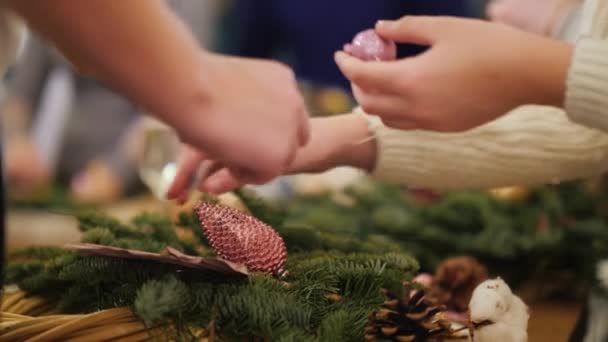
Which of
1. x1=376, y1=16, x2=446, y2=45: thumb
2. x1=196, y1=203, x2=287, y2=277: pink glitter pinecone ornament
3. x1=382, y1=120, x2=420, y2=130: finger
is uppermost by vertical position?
x1=376, y1=16, x2=446, y2=45: thumb

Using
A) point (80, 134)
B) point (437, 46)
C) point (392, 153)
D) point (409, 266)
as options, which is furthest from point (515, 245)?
point (80, 134)

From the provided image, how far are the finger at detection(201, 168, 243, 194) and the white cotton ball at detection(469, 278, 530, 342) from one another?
20 cm

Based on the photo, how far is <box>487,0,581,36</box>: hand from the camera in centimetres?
84

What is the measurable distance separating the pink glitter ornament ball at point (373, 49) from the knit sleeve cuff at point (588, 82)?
0.41ft

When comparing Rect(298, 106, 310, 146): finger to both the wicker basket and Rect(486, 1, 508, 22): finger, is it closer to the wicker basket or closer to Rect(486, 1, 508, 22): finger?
the wicker basket

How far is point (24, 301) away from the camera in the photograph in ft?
2.02

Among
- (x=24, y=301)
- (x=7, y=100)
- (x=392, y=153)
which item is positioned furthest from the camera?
(x=7, y=100)

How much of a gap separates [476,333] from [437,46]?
220 mm

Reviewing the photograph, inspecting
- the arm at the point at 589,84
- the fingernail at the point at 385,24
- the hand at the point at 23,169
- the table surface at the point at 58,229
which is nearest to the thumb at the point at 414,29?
the fingernail at the point at 385,24

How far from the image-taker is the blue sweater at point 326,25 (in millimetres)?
684

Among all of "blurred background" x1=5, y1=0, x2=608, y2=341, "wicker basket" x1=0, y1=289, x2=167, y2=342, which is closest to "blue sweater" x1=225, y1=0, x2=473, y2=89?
"blurred background" x1=5, y1=0, x2=608, y2=341

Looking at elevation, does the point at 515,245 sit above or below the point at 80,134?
below

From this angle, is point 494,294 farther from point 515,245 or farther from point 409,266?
point 515,245

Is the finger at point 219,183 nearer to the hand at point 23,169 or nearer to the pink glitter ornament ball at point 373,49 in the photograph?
the pink glitter ornament ball at point 373,49
